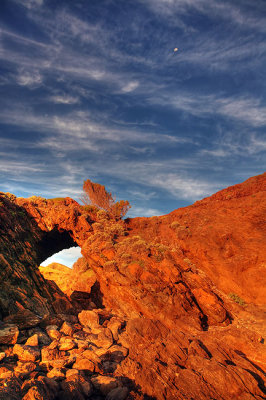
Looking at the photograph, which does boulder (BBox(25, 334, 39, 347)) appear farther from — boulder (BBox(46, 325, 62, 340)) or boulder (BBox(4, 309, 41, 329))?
boulder (BBox(46, 325, 62, 340))

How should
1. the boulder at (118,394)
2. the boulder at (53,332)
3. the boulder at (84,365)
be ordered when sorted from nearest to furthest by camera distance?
1. the boulder at (118,394)
2. the boulder at (84,365)
3. the boulder at (53,332)

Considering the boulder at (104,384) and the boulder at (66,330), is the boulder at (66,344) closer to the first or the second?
the boulder at (66,330)

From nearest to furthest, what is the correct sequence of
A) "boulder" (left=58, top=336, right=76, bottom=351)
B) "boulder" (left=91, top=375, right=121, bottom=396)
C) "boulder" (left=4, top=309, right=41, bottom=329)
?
"boulder" (left=91, top=375, right=121, bottom=396) → "boulder" (left=58, top=336, right=76, bottom=351) → "boulder" (left=4, top=309, right=41, bottom=329)

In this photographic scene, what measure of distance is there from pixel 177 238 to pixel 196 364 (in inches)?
497

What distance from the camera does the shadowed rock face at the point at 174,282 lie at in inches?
324

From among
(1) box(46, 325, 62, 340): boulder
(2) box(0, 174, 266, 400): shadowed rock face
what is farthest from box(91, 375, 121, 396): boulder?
(1) box(46, 325, 62, 340): boulder

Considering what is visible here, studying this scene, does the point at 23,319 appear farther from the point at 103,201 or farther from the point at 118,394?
the point at 103,201

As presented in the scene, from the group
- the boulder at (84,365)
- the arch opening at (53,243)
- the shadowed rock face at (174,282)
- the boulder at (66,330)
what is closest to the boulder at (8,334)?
the shadowed rock face at (174,282)

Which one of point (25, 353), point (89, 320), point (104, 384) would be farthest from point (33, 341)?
point (89, 320)

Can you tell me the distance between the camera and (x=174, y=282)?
16.3 meters

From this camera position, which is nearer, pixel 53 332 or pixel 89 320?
pixel 53 332

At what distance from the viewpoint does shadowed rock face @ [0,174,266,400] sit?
8234 millimetres

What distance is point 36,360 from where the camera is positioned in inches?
309

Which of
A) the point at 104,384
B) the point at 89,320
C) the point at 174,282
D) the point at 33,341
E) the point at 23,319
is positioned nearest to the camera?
the point at 104,384
